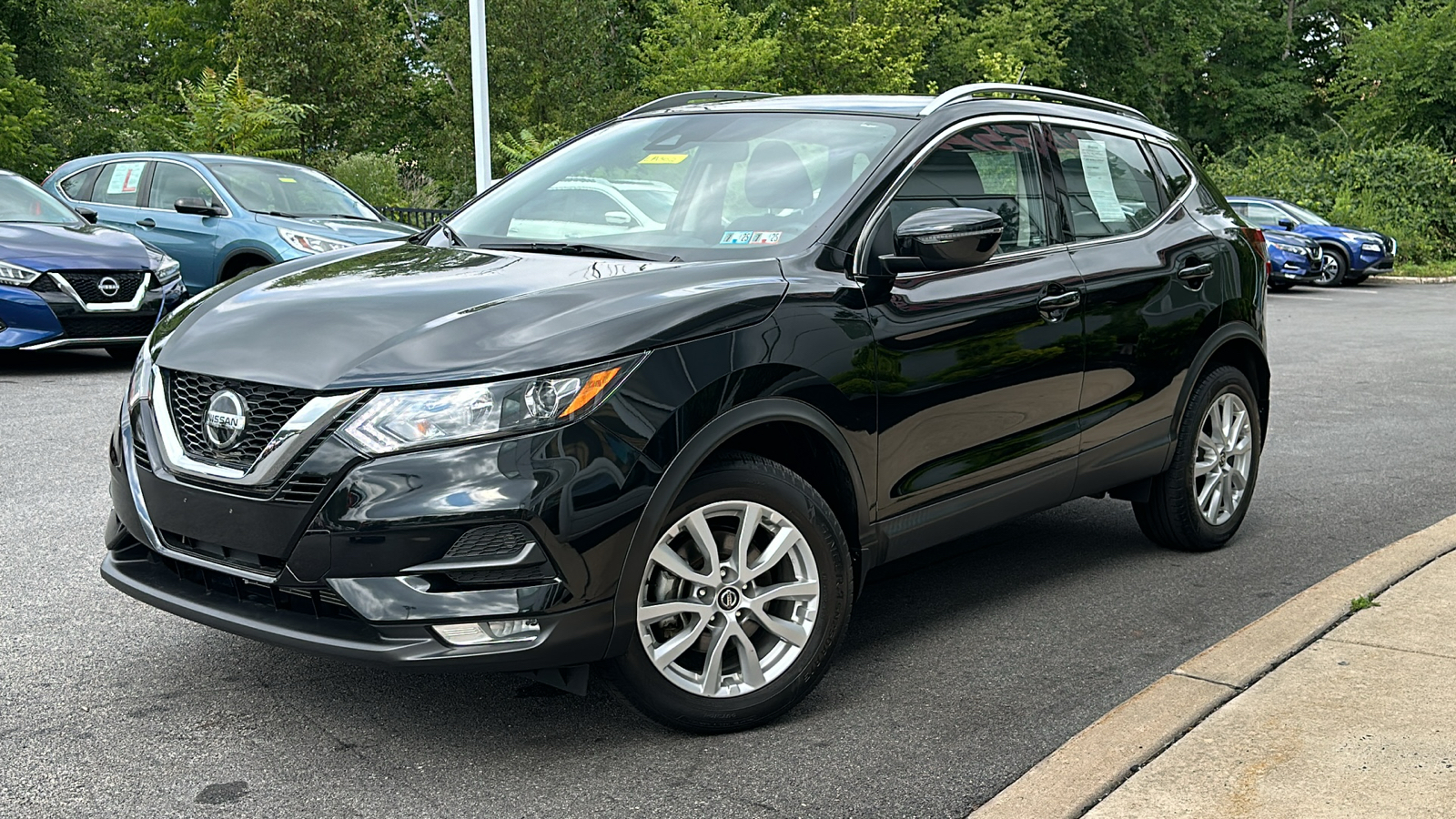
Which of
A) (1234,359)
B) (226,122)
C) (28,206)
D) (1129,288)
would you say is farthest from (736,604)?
(226,122)

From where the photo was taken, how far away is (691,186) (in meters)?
4.59

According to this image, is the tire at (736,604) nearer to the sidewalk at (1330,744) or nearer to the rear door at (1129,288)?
the sidewalk at (1330,744)

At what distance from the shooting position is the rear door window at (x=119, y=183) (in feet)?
42.8

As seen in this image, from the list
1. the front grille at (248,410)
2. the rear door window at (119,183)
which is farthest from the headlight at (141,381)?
the rear door window at (119,183)

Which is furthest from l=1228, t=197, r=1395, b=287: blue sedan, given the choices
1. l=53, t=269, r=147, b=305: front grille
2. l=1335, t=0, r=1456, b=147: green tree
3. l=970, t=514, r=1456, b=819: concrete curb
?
l=970, t=514, r=1456, b=819: concrete curb

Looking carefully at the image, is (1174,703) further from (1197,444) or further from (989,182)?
(1197,444)

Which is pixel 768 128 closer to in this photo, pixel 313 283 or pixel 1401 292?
pixel 313 283

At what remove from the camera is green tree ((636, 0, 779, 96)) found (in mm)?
33656

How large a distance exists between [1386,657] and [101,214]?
1214 cm

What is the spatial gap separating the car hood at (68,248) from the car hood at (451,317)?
667 cm

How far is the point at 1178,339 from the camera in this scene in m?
5.38

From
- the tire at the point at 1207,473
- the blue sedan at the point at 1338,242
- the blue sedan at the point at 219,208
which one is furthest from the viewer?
the blue sedan at the point at 1338,242

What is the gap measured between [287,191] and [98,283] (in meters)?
2.94

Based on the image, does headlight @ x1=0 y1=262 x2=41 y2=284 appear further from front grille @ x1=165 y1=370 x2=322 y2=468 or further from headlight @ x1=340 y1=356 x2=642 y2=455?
headlight @ x1=340 y1=356 x2=642 y2=455
